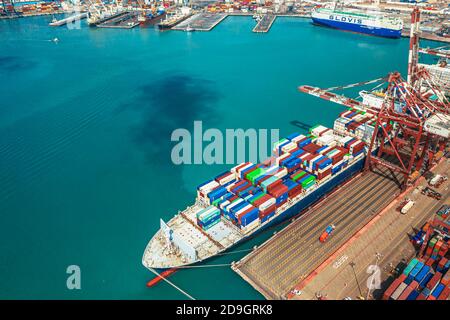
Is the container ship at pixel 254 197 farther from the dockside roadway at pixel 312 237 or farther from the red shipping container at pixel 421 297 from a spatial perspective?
the red shipping container at pixel 421 297

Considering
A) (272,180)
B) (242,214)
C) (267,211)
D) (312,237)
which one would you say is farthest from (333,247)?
(242,214)

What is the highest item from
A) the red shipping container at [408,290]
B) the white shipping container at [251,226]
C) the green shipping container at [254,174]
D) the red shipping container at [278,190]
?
the green shipping container at [254,174]

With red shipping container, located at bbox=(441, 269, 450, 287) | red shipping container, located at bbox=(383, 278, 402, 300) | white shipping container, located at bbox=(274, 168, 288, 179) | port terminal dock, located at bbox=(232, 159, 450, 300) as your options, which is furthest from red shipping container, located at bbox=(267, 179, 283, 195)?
red shipping container, located at bbox=(441, 269, 450, 287)

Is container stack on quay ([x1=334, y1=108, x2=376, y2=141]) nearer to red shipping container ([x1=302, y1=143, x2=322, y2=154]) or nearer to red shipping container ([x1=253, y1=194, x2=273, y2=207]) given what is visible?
red shipping container ([x1=302, y1=143, x2=322, y2=154])

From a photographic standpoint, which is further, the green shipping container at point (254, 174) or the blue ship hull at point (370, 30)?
the blue ship hull at point (370, 30)

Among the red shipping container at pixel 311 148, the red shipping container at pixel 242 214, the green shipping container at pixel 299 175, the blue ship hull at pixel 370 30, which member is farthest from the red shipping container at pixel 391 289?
the blue ship hull at pixel 370 30
